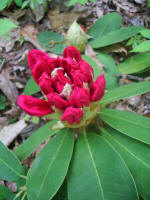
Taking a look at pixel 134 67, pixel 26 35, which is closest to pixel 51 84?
pixel 134 67

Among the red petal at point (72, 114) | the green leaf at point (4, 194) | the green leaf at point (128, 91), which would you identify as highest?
the red petal at point (72, 114)

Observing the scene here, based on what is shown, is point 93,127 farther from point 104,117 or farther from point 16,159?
point 16,159

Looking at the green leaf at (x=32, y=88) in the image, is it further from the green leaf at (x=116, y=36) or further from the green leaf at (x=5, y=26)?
the green leaf at (x=116, y=36)

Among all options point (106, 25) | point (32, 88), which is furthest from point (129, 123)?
point (106, 25)

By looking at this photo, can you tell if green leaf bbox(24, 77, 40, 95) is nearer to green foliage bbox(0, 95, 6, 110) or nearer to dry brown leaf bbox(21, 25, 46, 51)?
green foliage bbox(0, 95, 6, 110)

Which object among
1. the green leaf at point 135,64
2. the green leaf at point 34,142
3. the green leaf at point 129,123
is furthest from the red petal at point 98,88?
the green leaf at point 135,64

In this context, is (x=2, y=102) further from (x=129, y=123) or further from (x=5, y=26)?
(x=129, y=123)

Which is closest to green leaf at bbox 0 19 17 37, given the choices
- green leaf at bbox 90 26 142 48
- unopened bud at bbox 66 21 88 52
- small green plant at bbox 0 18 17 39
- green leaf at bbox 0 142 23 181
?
small green plant at bbox 0 18 17 39
